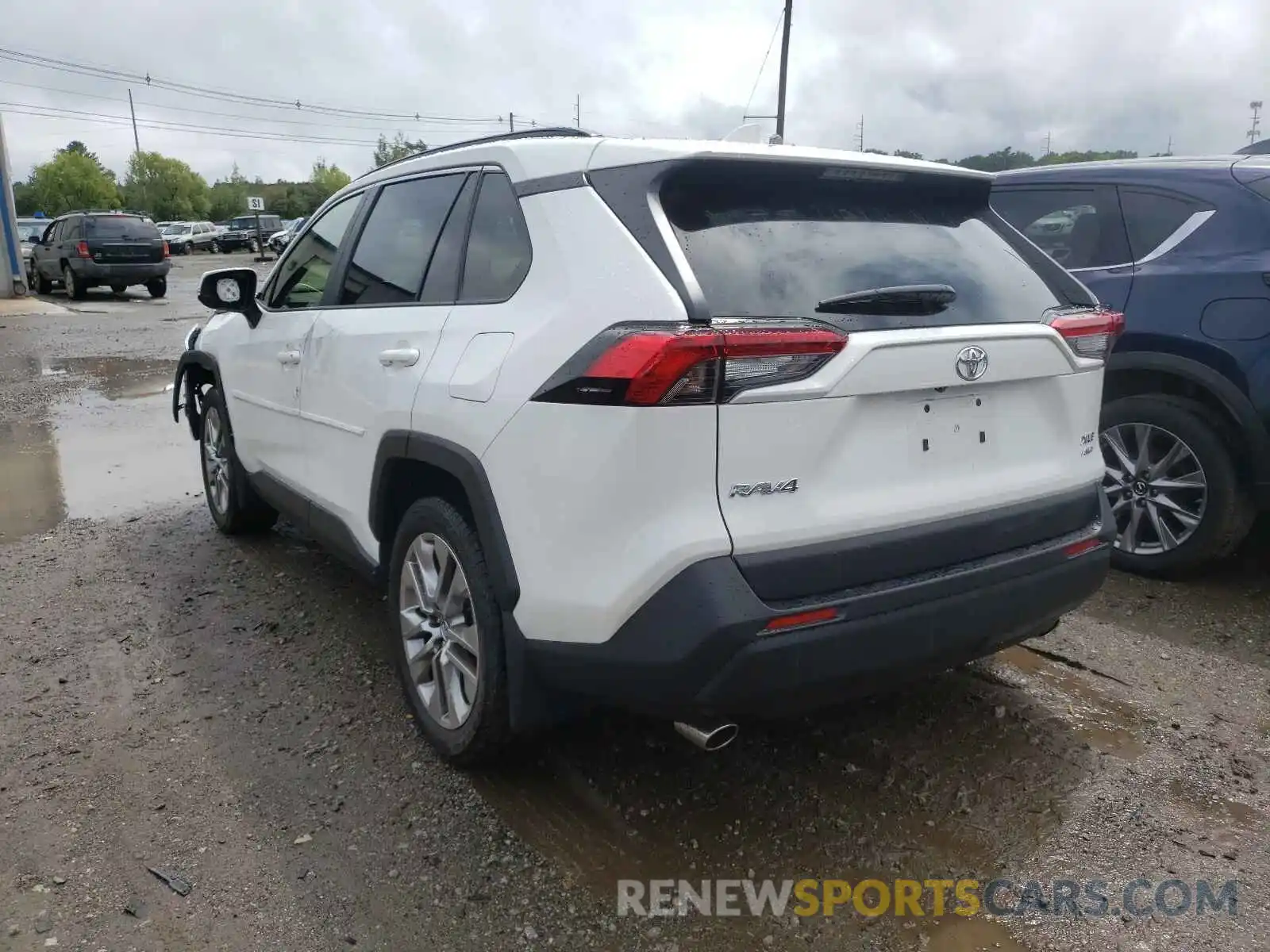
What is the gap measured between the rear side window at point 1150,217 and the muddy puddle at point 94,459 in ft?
18.4

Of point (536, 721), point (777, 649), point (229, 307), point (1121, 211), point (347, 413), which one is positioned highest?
point (1121, 211)

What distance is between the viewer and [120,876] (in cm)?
260

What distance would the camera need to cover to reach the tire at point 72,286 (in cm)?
2232

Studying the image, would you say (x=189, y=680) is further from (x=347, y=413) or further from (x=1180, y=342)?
(x=1180, y=342)

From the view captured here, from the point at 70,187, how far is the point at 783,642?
9869 cm

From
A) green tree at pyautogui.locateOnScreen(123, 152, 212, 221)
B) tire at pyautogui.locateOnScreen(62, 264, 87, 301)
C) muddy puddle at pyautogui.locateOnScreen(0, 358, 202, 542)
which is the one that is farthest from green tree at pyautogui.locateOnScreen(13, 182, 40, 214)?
muddy puddle at pyautogui.locateOnScreen(0, 358, 202, 542)

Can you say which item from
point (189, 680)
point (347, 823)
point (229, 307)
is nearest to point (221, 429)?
point (229, 307)

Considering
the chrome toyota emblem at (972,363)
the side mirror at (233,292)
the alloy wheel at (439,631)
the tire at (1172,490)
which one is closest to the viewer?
the chrome toyota emblem at (972,363)

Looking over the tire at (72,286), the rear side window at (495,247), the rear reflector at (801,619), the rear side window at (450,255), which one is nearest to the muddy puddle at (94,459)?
the rear side window at (450,255)

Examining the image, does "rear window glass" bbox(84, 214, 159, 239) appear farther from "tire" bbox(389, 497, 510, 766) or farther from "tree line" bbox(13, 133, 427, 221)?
"tree line" bbox(13, 133, 427, 221)

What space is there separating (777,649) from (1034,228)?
390 cm

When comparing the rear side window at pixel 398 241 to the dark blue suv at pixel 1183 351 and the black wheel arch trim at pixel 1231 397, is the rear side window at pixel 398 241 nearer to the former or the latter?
the dark blue suv at pixel 1183 351

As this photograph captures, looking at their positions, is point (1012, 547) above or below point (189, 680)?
above

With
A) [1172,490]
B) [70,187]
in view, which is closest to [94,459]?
[1172,490]
